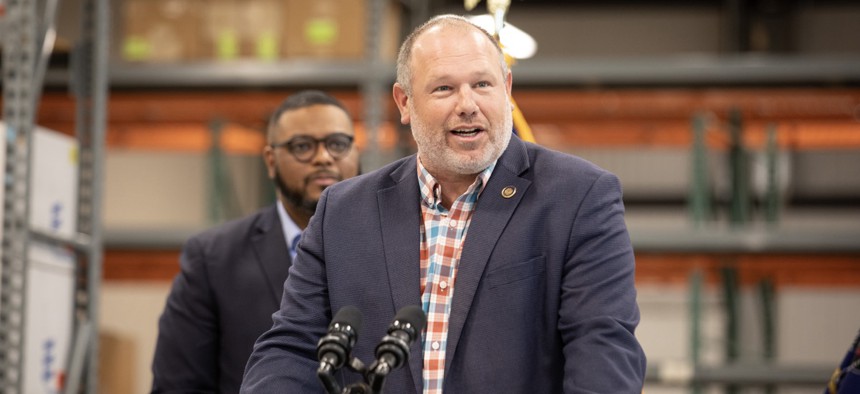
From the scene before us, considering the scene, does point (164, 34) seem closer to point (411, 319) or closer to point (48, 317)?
point (48, 317)

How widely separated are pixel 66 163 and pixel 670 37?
12.7ft

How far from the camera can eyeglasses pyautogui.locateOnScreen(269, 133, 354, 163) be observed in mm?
3236

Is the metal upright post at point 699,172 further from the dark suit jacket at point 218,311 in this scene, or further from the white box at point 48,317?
the dark suit jacket at point 218,311

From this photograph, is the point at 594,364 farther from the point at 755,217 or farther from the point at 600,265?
the point at 755,217

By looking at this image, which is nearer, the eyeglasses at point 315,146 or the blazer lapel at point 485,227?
the blazer lapel at point 485,227

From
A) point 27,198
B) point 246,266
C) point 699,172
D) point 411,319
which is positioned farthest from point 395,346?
point 699,172

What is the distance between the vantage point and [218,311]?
10.2ft

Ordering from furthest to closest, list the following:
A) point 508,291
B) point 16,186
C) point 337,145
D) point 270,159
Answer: point 16,186
point 270,159
point 337,145
point 508,291

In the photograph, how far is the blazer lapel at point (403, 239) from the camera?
205 cm

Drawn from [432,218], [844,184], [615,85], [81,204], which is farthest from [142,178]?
[432,218]

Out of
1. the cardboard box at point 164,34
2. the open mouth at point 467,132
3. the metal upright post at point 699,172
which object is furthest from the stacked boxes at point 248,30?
the open mouth at point 467,132

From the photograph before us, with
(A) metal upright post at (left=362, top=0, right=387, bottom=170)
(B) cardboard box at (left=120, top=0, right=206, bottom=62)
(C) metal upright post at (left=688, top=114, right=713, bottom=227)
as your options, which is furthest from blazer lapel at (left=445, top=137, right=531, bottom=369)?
(B) cardboard box at (left=120, top=0, right=206, bottom=62)

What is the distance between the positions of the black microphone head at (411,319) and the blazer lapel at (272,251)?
1.31 m

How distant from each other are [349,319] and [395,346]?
0.12 meters
